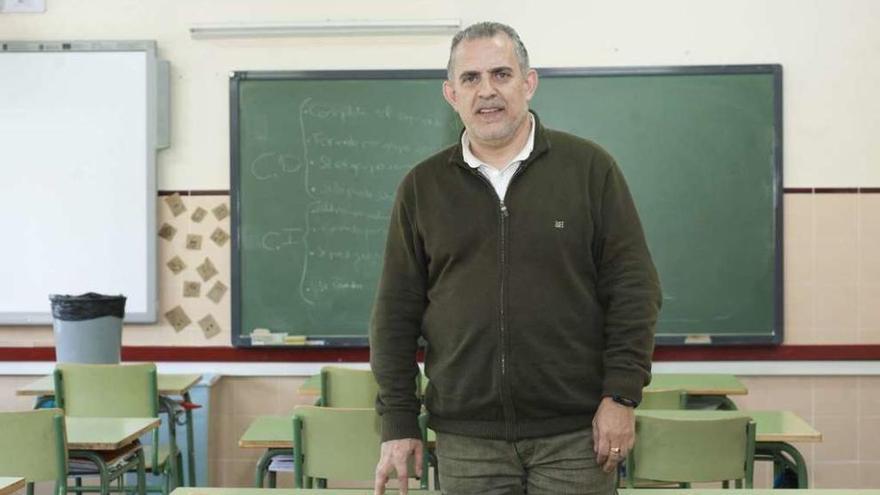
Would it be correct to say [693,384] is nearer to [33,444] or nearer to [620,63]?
[620,63]

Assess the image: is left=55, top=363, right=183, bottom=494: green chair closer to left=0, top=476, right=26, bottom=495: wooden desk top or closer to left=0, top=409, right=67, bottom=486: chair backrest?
left=0, top=409, right=67, bottom=486: chair backrest

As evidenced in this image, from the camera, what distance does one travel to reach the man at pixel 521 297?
6.57ft

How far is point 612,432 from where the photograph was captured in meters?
1.98

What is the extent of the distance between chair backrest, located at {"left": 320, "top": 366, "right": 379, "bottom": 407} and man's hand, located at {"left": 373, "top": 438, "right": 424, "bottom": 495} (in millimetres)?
1900

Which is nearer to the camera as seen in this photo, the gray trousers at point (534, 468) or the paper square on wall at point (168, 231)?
the gray trousers at point (534, 468)

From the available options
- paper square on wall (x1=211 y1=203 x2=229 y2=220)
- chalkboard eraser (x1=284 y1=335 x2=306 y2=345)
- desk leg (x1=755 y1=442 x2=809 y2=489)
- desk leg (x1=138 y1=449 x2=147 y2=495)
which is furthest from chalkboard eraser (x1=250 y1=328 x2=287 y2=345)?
desk leg (x1=755 y1=442 x2=809 y2=489)

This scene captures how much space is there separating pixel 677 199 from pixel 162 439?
2737 mm

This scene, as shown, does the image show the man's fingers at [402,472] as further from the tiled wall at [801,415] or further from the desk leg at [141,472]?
the tiled wall at [801,415]

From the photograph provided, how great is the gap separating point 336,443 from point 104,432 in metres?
0.80

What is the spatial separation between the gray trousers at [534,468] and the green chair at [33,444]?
4.92 feet

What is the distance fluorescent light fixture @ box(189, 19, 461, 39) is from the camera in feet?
16.6

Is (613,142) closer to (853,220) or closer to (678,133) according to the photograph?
(678,133)

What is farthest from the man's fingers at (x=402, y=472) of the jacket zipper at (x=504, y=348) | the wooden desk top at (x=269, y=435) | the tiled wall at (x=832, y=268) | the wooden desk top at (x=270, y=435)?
the tiled wall at (x=832, y=268)

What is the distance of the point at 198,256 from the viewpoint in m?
5.15
